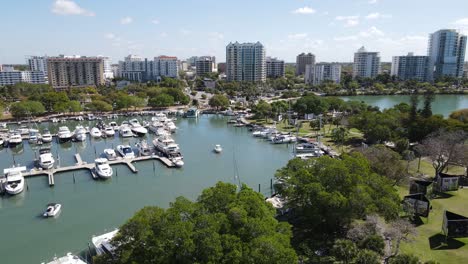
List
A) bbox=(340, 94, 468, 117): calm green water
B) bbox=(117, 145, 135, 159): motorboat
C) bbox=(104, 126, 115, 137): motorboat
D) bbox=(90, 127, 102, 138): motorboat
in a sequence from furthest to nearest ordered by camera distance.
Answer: bbox=(340, 94, 468, 117): calm green water → bbox=(104, 126, 115, 137): motorboat → bbox=(90, 127, 102, 138): motorboat → bbox=(117, 145, 135, 159): motorboat

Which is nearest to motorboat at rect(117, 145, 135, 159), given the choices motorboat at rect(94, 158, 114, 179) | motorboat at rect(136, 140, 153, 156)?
motorboat at rect(136, 140, 153, 156)

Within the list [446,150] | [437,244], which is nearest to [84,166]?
[437,244]

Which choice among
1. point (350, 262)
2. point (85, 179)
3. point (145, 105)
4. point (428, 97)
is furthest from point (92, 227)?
point (145, 105)

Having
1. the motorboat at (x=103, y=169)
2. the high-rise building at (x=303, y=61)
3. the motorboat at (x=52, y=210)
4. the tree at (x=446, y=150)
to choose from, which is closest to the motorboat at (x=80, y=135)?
the motorboat at (x=103, y=169)

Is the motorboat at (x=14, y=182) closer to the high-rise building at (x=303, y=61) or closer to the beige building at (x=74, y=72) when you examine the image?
the beige building at (x=74, y=72)

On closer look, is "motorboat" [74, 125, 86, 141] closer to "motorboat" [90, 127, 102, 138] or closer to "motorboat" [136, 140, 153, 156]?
"motorboat" [90, 127, 102, 138]

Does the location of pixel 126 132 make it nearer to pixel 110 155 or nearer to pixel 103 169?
pixel 110 155

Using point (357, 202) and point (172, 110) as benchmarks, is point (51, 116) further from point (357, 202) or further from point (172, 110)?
point (357, 202)
